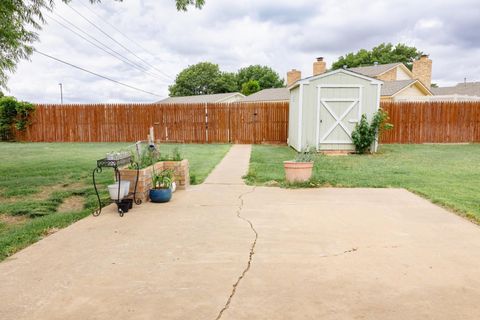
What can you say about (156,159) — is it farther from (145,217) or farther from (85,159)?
(85,159)

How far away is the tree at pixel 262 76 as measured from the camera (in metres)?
51.9

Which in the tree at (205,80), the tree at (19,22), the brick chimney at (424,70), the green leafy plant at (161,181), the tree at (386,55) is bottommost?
the green leafy plant at (161,181)

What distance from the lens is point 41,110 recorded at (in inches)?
650

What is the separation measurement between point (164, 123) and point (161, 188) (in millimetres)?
11631

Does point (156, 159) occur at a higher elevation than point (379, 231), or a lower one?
higher

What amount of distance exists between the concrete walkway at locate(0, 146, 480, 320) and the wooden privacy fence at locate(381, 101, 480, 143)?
1162 cm

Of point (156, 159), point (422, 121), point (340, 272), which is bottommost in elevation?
point (340, 272)

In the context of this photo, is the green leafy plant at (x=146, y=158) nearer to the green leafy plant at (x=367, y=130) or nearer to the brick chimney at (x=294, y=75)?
the green leafy plant at (x=367, y=130)

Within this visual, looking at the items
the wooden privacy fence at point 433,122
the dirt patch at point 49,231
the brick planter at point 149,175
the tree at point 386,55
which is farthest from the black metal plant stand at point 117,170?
the tree at point 386,55

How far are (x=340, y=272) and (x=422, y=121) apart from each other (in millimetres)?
14646

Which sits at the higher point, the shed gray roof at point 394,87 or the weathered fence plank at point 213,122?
the shed gray roof at point 394,87

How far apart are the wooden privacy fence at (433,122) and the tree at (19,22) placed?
454 inches

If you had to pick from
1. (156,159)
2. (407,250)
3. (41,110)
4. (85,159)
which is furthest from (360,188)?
(41,110)

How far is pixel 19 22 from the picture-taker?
23.4ft
